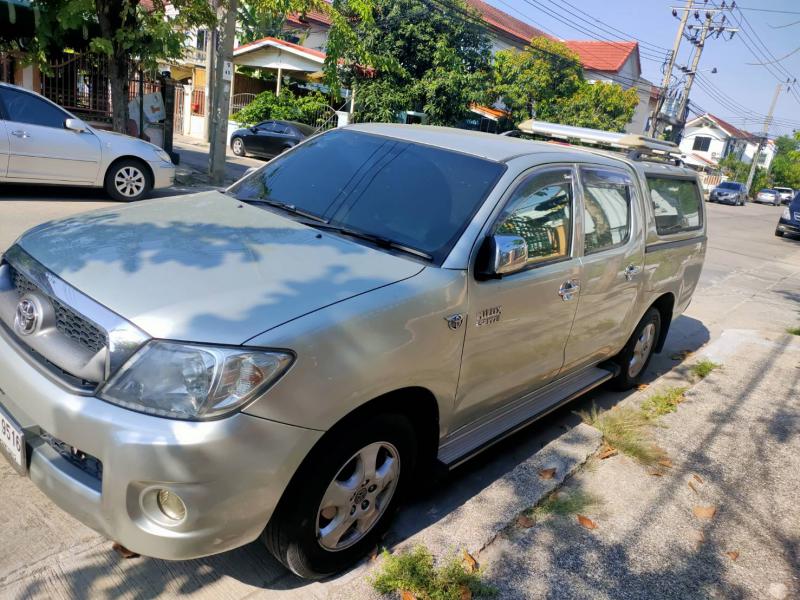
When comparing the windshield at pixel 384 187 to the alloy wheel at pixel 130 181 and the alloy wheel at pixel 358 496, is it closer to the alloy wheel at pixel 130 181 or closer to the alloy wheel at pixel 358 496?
the alloy wheel at pixel 358 496

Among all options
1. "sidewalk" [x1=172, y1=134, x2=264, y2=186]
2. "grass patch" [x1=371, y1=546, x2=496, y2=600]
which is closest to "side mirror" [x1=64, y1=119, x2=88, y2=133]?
"sidewalk" [x1=172, y1=134, x2=264, y2=186]

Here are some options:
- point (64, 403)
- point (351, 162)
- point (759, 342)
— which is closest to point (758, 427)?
point (759, 342)

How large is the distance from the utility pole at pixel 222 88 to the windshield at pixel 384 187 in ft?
32.2

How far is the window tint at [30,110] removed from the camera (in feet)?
27.5

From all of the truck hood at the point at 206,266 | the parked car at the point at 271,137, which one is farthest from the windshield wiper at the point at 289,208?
the parked car at the point at 271,137

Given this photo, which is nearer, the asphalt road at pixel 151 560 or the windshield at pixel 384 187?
the asphalt road at pixel 151 560

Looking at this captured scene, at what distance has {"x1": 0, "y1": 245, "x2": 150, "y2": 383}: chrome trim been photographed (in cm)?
213

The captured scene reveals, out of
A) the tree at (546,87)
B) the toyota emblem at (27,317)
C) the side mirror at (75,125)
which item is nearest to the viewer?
the toyota emblem at (27,317)

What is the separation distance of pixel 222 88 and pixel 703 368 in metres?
10.7

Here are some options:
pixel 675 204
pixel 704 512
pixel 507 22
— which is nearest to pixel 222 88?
pixel 675 204

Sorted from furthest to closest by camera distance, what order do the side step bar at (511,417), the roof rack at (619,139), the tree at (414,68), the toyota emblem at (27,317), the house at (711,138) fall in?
the house at (711,138) → the tree at (414,68) → the roof rack at (619,139) → the side step bar at (511,417) → the toyota emblem at (27,317)

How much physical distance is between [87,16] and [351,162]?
11.1 metres

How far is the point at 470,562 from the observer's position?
279cm

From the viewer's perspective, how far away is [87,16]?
39.7 ft
